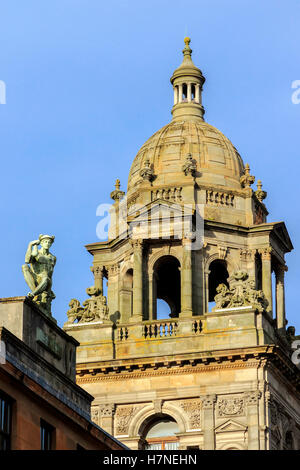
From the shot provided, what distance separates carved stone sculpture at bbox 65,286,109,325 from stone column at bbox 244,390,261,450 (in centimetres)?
885

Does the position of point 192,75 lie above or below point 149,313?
above

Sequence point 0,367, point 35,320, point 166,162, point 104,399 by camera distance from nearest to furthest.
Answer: point 0,367 < point 35,320 < point 104,399 < point 166,162

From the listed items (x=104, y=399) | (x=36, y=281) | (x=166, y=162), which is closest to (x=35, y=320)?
(x=36, y=281)

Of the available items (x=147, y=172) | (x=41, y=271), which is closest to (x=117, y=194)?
(x=147, y=172)

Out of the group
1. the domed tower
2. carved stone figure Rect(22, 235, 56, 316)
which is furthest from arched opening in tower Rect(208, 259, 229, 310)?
carved stone figure Rect(22, 235, 56, 316)

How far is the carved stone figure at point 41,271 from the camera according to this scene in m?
71.3

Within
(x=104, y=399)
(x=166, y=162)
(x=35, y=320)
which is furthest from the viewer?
(x=166, y=162)

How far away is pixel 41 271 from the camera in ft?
238

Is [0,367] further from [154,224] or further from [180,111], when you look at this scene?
[180,111]

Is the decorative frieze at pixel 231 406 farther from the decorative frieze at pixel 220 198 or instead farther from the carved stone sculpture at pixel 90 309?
the decorative frieze at pixel 220 198

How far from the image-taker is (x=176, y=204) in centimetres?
9494

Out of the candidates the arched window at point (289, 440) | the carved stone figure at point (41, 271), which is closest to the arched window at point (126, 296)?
the arched window at point (289, 440)

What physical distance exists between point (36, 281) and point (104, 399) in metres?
19.9

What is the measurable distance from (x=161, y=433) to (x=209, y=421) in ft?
9.73
